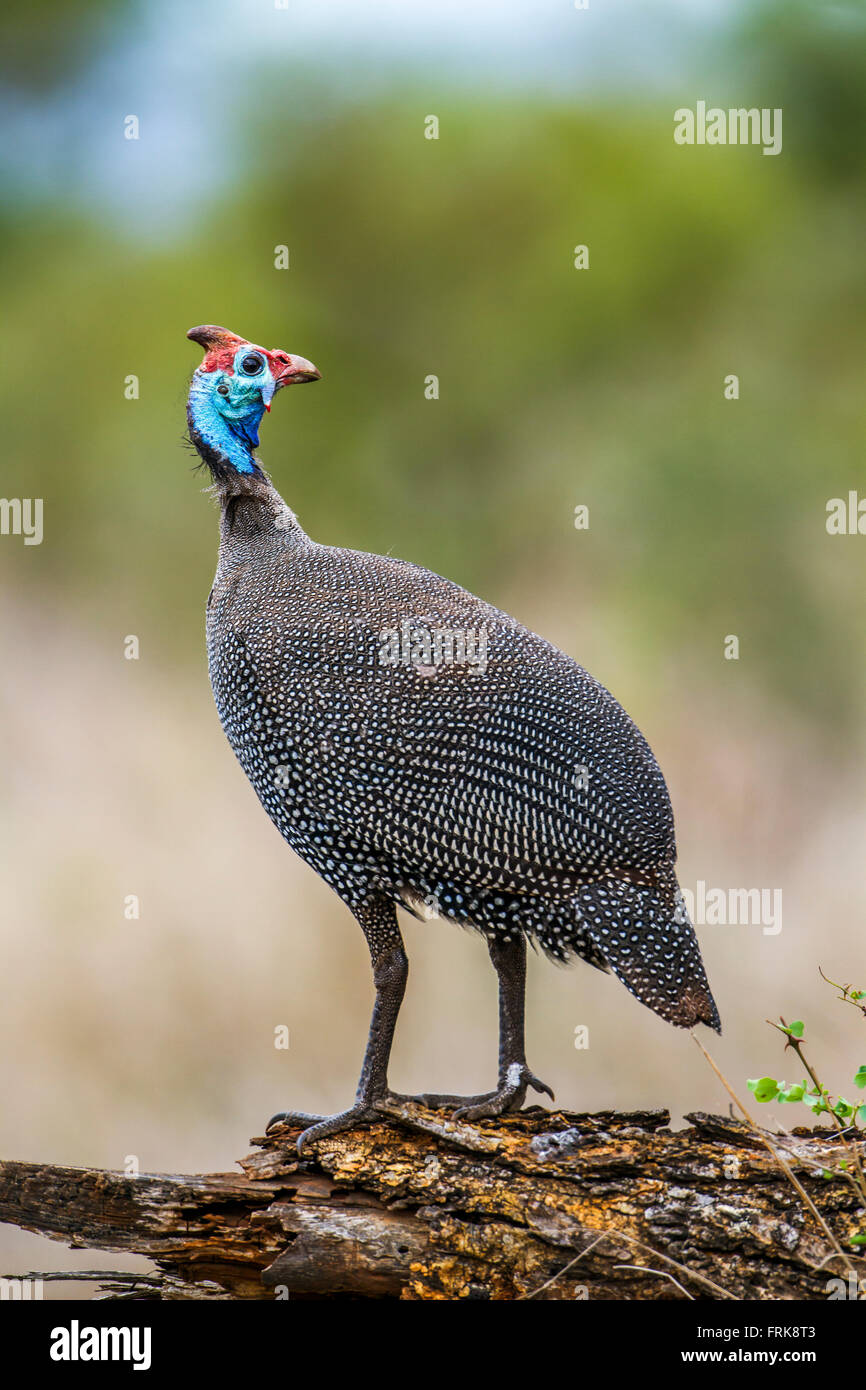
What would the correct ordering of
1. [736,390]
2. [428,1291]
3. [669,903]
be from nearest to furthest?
[428,1291], [669,903], [736,390]

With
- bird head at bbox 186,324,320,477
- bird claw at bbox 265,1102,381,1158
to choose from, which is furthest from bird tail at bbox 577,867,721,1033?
bird head at bbox 186,324,320,477

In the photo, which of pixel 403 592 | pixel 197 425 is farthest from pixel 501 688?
pixel 197 425

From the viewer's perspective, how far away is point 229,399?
454 cm

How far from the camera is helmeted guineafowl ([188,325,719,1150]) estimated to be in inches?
155

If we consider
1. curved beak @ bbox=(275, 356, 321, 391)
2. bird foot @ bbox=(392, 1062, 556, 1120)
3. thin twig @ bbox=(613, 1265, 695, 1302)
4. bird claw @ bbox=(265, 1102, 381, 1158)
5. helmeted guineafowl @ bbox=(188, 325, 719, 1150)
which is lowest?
thin twig @ bbox=(613, 1265, 695, 1302)

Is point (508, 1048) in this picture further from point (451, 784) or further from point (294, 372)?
point (294, 372)

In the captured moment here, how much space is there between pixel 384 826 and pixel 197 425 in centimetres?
148

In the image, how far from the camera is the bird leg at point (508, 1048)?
4238 millimetres

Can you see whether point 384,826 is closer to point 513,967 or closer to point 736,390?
point 513,967

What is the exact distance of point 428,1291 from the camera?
145 inches

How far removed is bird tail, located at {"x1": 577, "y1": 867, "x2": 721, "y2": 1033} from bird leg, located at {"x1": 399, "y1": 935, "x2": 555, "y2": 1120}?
1.39 ft

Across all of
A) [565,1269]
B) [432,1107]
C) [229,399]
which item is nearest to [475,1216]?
[565,1269]

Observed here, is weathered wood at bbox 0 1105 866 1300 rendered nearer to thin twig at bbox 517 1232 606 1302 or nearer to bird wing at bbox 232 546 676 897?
thin twig at bbox 517 1232 606 1302

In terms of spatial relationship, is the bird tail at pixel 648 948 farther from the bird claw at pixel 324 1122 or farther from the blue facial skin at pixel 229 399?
the blue facial skin at pixel 229 399
